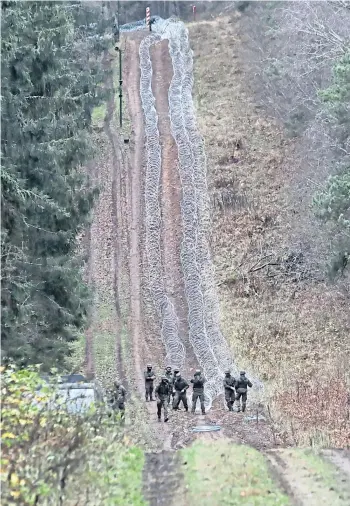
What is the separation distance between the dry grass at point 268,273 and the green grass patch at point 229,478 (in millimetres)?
3752

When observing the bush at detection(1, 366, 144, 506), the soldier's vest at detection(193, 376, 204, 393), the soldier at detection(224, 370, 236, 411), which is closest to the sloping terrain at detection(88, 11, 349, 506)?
the soldier at detection(224, 370, 236, 411)

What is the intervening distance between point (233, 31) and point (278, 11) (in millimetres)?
9085

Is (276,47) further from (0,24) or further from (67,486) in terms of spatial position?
(67,486)

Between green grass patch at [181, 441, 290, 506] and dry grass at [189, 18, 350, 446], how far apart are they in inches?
148

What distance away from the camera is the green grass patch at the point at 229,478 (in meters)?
12.4

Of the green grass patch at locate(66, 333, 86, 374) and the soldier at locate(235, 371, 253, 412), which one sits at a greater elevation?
the green grass patch at locate(66, 333, 86, 374)

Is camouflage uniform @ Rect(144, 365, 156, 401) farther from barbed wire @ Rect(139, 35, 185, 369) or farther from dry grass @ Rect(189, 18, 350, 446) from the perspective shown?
barbed wire @ Rect(139, 35, 185, 369)

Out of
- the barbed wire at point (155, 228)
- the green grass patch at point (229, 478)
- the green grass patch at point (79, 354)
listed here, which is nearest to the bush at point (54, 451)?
the green grass patch at point (229, 478)

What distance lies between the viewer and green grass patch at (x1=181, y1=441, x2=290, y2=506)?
1242 centimetres

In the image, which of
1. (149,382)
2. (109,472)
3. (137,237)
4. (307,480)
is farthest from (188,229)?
(109,472)

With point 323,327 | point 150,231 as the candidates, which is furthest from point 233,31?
point 323,327

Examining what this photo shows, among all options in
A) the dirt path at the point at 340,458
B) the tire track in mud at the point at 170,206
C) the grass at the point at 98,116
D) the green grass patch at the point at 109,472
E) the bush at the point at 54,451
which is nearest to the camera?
the bush at the point at 54,451

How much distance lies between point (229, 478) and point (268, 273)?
1864cm

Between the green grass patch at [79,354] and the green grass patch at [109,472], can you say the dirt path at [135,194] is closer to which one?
the green grass patch at [79,354]
